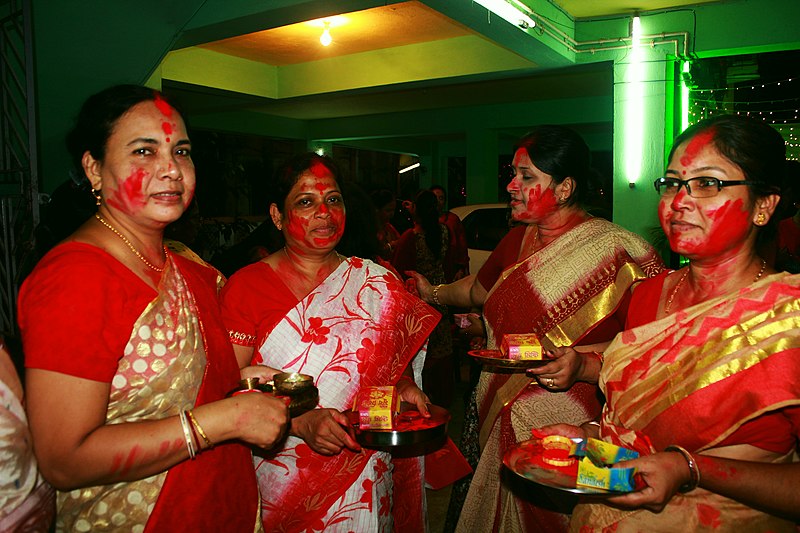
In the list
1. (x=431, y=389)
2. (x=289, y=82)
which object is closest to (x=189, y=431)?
(x=431, y=389)

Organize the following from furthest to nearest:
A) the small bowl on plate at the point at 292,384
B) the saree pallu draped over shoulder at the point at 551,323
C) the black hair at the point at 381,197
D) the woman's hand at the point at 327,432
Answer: the black hair at the point at 381,197
the saree pallu draped over shoulder at the point at 551,323
the woman's hand at the point at 327,432
the small bowl on plate at the point at 292,384

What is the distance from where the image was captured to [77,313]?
1.35 metres

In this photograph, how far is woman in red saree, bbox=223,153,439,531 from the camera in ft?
7.39

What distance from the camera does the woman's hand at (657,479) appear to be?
4.58ft

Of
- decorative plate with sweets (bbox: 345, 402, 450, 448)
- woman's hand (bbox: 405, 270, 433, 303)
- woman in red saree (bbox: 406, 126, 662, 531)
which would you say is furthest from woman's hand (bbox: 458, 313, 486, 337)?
decorative plate with sweets (bbox: 345, 402, 450, 448)

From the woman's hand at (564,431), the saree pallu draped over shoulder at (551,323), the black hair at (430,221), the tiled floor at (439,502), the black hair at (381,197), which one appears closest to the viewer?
the woman's hand at (564,431)

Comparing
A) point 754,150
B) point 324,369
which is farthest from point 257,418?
point 754,150

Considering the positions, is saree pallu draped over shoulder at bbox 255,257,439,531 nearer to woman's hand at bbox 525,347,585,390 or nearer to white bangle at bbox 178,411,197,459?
woman's hand at bbox 525,347,585,390

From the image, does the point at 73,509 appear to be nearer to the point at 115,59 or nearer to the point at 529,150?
the point at 529,150

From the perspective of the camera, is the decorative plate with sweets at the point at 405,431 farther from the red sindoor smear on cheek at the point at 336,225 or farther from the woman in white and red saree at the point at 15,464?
the woman in white and red saree at the point at 15,464

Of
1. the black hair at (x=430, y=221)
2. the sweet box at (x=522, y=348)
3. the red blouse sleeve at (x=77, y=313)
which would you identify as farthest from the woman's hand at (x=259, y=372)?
the black hair at (x=430, y=221)

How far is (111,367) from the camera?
138 centimetres

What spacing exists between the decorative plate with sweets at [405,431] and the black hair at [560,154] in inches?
46.5

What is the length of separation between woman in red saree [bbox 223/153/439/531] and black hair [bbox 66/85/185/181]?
809 mm
